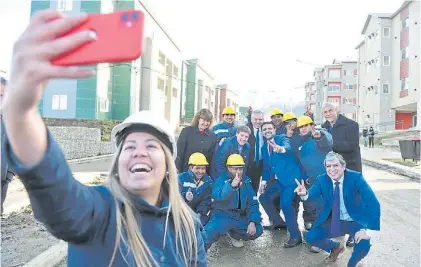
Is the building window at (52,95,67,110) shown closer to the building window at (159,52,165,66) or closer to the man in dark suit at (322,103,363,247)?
the building window at (159,52,165,66)

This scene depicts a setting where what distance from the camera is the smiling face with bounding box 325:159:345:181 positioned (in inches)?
192

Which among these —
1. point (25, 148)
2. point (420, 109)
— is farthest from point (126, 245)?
point (420, 109)

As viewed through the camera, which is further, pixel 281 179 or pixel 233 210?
pixel 281 179

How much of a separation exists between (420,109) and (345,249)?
35.7 metres

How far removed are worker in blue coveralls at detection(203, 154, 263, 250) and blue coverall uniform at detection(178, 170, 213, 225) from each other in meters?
0.17

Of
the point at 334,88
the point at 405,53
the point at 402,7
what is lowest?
the point at 405,53

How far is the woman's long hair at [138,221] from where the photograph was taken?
4.98ft

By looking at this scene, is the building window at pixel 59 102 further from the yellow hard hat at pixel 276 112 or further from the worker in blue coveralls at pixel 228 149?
the worker in blue coveralls at pixel 228 149

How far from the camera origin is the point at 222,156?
599 centimetres

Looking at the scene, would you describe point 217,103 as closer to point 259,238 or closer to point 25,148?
point 259,238

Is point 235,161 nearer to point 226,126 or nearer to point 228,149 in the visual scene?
point 228,149

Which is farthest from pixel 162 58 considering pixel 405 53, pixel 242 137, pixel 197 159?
pixel 197 159

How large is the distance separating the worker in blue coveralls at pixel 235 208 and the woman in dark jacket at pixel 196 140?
2.46 feet

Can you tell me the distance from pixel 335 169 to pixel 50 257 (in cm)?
362
